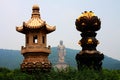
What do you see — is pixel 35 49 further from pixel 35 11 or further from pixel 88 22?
pixel 88 22

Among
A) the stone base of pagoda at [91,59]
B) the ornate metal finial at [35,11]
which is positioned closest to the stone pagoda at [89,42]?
the stone base of pagoda at [91,59]

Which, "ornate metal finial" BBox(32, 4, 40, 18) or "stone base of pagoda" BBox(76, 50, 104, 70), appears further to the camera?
"stone base of pagoda" BBox(76, 50, 104, 70)

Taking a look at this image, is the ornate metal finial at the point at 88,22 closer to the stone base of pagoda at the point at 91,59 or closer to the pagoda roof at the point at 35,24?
the stone base of pagoda at the point at 91,59

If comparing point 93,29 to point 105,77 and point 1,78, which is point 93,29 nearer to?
point 105,77

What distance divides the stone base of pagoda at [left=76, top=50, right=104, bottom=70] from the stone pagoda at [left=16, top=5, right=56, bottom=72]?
203cm

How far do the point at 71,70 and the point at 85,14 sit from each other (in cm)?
427

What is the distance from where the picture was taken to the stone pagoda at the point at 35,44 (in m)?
17.8

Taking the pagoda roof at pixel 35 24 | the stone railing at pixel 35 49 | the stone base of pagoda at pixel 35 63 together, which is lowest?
the stone base of pagoda at pixel 35 63

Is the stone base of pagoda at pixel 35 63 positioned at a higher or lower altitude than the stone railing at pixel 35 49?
lower

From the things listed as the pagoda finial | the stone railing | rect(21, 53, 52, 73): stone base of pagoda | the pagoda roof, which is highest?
the pagoda finial

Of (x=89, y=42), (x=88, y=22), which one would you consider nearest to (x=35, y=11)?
(x=88, y=22)

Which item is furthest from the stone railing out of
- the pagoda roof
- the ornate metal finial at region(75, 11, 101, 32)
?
the ornate metal finial at region(75, 11, 101, 32)

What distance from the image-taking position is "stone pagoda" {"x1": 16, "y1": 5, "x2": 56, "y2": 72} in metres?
17.8

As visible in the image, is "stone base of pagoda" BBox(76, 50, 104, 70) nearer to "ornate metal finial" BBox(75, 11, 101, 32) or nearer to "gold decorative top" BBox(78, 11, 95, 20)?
"ornate metal finial" BBox(75, 11, 101, 32)
